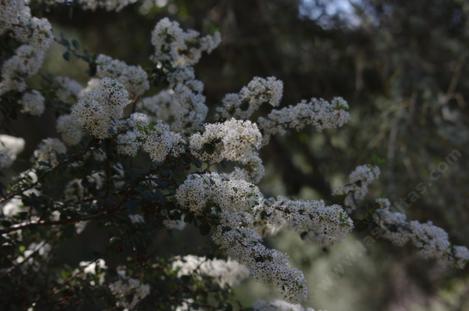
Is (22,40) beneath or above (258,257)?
above

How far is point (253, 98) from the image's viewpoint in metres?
2.91

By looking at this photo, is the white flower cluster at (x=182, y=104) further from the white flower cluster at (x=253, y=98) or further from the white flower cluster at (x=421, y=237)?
the white flower cluster at (x=421, y=237)

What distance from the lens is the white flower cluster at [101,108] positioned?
237 cm

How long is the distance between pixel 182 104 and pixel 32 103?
2.67ft

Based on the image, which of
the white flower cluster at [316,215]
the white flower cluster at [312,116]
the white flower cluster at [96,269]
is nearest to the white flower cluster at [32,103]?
the white flower cluster at [96,269]

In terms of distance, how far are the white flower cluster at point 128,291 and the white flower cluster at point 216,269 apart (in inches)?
15.2

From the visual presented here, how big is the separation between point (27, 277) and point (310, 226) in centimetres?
140

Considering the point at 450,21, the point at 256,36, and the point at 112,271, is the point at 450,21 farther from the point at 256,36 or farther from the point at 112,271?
the point at 112,271

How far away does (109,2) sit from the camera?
3588 millimetres

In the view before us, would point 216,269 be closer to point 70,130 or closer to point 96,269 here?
point 96,269

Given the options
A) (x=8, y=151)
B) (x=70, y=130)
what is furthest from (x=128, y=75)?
(x=8, y=151)

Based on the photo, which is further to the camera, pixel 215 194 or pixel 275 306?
pixel 275 306

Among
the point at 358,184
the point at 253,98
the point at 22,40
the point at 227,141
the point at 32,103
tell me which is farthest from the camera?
the point at 32,103

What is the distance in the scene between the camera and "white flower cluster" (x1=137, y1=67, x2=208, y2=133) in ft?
9.90
